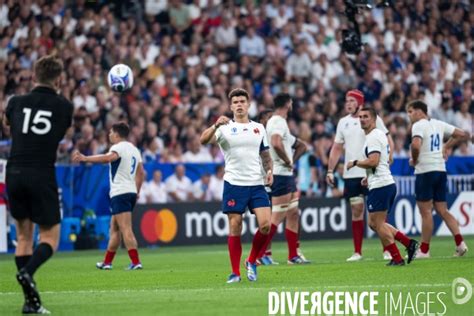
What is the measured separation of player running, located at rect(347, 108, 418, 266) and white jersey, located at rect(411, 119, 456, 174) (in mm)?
1581

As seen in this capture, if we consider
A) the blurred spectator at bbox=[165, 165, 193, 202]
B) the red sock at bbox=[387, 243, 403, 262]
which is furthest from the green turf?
the blurred spectator at bbox=[165, 165, 193, 202]

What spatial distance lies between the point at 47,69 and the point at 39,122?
51 cm

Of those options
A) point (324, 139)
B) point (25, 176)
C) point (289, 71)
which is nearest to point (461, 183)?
point (324, 139)

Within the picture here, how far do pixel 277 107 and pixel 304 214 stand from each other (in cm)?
862

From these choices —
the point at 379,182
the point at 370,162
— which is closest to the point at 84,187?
the point at 379,182

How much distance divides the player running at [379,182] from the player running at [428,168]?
55.1 inches

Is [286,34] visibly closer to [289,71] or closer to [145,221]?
[289,71]

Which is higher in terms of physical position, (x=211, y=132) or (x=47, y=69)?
(x=47, y=69)

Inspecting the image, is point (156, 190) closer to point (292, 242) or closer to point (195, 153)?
point (195, 153)

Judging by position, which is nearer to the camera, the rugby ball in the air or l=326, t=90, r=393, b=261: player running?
l=326, t=90, r=393, b=261: player running

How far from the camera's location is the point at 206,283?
14258mm

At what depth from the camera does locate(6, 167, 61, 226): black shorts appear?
11.1 metres

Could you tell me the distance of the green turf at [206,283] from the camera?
36.7 ft

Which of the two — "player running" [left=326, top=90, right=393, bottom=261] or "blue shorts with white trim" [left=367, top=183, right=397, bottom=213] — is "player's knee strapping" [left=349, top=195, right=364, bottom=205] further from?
"blue shorts with white trim" [left=367, top=183, right=397, bottom=213]
